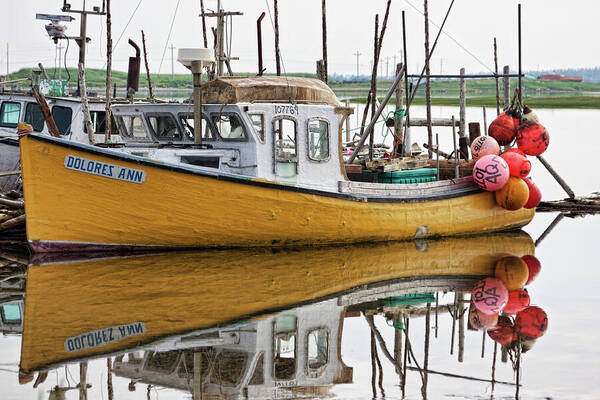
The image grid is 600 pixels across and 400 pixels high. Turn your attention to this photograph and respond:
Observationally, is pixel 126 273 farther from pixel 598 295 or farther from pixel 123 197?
pixel 598 295

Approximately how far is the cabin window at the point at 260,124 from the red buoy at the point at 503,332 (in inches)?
221

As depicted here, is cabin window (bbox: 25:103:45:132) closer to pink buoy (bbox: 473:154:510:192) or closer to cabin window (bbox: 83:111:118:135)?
cabin window (bbox: 83:111:118:135)

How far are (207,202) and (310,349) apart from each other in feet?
17.3

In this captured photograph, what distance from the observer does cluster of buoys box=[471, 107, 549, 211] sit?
18906 millimetres

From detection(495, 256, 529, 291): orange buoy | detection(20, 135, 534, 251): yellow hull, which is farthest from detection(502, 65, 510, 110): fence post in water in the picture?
detection(20, 135, 534, 251): yellow hull

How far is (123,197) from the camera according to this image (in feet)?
50.4

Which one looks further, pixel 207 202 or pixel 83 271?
pixel 207 202

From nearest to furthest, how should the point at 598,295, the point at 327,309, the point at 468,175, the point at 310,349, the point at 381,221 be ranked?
the point at 310,349 < the point at 327,309 < the point at 598,295 < the point at 381,221 < the point at 468,175

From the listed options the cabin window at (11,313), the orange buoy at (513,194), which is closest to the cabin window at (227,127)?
the cabin window at (11,313)

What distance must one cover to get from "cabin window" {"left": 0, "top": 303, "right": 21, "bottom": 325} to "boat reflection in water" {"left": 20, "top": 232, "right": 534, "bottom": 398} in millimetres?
130

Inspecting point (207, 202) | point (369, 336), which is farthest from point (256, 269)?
point (369, 336)

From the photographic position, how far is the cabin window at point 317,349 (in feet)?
34.3

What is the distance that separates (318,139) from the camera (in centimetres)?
1697

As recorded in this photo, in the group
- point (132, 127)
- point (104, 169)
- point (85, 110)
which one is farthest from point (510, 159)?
point (85, 110)
